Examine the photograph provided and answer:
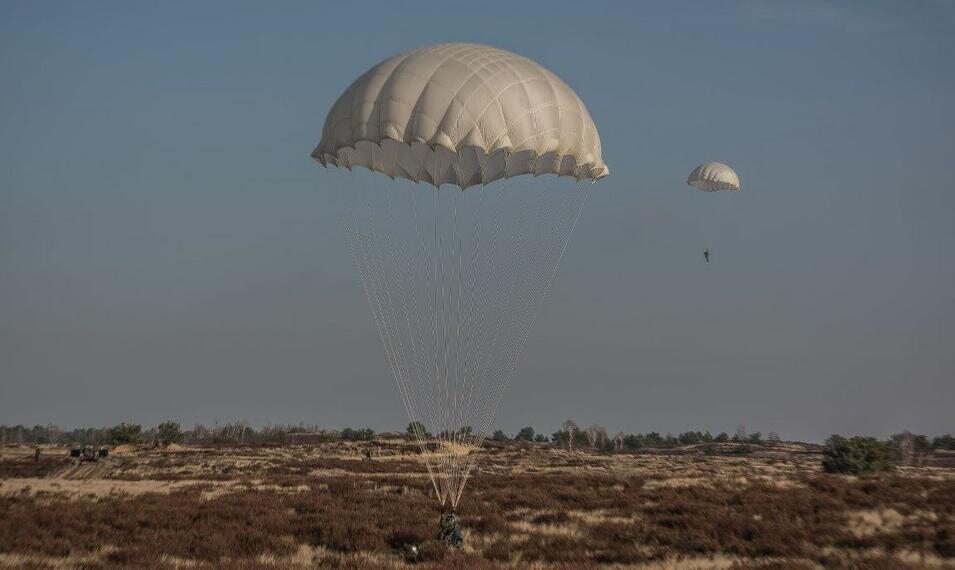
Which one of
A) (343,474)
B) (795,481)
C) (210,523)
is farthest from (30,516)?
(795,481)

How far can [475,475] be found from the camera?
44.6 metres

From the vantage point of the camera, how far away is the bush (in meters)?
46.2

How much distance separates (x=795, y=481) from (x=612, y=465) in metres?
21.8

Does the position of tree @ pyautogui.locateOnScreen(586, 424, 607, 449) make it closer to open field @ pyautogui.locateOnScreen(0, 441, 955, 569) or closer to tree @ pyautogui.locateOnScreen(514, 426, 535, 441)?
tree @ pyautogui.locateOnScreen(514, 426, 535, 441)

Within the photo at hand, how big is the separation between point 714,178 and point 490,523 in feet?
86.5

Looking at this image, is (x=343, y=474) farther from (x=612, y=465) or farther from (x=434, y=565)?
(x=434, y=565)

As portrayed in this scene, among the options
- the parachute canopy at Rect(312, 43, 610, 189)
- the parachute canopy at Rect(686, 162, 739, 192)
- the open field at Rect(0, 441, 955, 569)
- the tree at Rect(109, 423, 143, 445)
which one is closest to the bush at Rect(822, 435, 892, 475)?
the open field at Rect(0, 441, 955, 569)

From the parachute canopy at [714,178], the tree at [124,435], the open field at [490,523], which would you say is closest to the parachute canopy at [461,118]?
the open field at [490,523]

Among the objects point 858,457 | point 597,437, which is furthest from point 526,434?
point 858,457

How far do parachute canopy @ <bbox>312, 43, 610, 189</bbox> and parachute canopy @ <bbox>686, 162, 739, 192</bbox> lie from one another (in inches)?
876

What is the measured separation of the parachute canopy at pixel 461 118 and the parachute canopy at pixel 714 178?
2226cm

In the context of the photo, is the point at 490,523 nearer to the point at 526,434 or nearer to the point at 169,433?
the point at 169,433

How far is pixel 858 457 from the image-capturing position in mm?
47094

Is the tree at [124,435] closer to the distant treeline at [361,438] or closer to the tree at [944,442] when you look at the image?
the distant treeline at [361,438]
